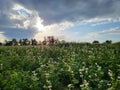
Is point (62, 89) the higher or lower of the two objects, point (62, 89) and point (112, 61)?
the lower

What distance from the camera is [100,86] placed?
845 cm

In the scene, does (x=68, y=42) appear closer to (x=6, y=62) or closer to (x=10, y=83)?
(x=6, y=62)

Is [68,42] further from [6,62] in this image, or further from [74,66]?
[74,66]

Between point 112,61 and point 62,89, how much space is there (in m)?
2.62

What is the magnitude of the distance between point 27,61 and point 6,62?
3.15 ft

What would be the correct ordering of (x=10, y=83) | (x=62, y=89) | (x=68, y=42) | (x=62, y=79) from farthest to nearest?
(x=68, y=42) → (x=62, y=79) → (x=62, y=89) → (x=10, y=83)

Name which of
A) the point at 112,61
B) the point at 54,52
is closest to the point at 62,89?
the point at 112,61

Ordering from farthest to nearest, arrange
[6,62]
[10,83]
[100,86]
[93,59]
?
[6,62] < [93,59] < [10,83] < [100,86]

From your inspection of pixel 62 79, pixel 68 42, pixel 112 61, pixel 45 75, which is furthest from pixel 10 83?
pixel 68 42

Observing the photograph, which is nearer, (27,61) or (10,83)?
(10,83)

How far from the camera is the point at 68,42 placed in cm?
3503

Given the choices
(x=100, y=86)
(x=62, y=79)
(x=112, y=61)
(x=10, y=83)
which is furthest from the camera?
(x=112, y=61)

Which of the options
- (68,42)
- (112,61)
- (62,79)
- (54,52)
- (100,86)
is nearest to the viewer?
(100,86)

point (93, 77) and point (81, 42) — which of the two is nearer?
point (93, 77)
